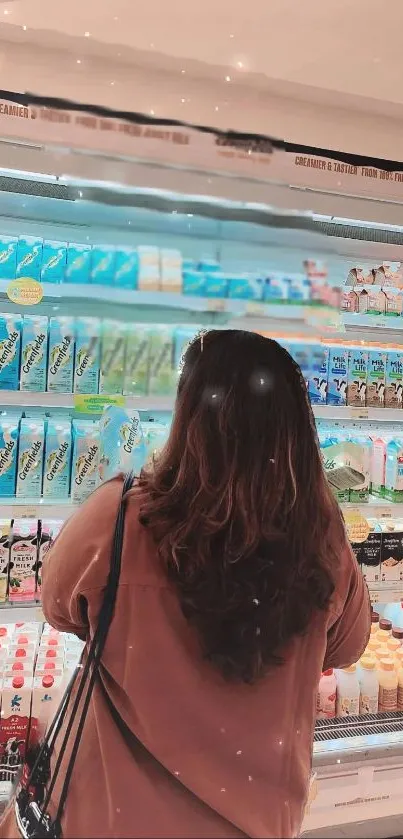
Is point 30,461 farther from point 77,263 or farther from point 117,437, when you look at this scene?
point 77,263

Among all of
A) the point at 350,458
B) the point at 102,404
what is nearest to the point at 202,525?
the point at 102,404

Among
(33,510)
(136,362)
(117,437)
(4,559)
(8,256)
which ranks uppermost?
(8,256)

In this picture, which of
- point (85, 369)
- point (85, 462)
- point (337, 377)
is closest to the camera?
point (85, 369)

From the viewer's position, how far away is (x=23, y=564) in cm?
179

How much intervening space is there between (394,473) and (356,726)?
0.84 metres

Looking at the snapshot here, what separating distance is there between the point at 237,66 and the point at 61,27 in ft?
1.24

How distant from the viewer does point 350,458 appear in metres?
2.16

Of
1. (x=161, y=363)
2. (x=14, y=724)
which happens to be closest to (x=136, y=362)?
(x=161, y=363)

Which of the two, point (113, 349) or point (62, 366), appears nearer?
point (113, 349)

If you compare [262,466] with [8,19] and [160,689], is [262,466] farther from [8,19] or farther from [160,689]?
[8,19]

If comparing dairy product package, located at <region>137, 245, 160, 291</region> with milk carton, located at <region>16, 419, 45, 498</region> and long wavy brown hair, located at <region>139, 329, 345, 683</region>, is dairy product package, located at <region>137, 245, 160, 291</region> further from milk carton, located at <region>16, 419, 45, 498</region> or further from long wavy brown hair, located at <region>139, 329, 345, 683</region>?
milk carton, located at <region>16, 419, 45, 498</region>

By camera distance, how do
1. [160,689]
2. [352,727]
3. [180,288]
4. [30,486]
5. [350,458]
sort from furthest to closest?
1. [350,458]
2. [352,727]
3. [30,486]
4. [180,288]
5. [160,689]

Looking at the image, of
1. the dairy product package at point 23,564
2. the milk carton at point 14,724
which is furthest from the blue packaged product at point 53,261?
the milk carton at point 14,724

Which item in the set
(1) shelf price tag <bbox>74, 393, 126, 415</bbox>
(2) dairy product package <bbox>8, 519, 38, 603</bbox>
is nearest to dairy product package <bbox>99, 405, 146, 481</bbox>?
(1) shelf price tag <bbox>74, 393, 126, 415</bbox>
